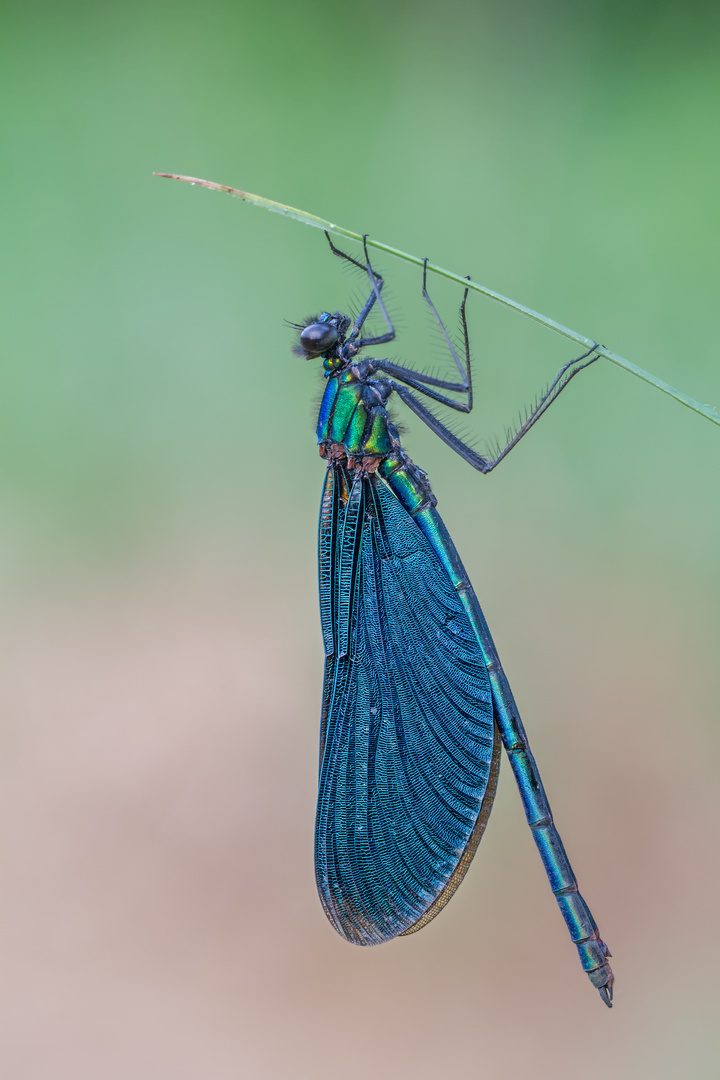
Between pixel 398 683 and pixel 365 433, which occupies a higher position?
pixel 365 433

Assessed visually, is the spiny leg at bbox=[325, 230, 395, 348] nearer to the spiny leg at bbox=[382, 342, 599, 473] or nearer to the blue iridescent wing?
the spiny leg at bbox=[382, 342, 599, 473]

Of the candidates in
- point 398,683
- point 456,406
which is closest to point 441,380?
point 456,406

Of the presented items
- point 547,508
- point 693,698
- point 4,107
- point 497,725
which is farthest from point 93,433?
point 693,698

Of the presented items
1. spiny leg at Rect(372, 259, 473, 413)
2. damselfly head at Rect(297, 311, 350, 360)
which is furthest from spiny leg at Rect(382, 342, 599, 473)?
damselfly head at Rect(297, 311, 350, 360)

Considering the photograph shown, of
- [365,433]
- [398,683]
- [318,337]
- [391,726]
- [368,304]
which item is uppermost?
[368,304]

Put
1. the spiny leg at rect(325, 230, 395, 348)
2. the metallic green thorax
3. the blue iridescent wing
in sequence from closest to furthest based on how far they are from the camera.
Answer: the blue iridescent wing < the spiny leg at rect(325, 230, 395, 348) < the metallic green thorax

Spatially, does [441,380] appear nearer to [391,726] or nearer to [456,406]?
[456,406]

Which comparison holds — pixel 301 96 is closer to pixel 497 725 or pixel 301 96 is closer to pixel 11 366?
pixel 11 366
